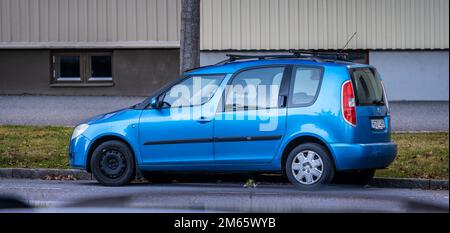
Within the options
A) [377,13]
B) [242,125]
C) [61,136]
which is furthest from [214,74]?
[377,13]

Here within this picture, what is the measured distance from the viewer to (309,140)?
1101cm

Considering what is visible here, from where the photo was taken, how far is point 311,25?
23578 millimetres

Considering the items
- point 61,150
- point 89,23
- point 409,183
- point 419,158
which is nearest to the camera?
point 409,183

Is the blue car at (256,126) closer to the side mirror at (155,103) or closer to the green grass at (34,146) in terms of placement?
the side mirror at (155,103)

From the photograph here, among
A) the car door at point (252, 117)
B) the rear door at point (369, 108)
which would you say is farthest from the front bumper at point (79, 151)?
the rear door at point (369, 108)

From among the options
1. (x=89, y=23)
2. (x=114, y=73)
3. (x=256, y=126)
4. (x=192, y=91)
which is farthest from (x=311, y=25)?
(x=256, y=126)

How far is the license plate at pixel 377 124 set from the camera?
11.1 meters

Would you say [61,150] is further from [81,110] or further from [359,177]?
[81,110]

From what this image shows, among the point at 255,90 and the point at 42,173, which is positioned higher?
the point at 255,90

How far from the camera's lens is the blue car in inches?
427

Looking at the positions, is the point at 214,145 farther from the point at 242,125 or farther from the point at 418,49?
the point at 418,49

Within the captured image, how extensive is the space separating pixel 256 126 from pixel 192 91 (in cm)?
108

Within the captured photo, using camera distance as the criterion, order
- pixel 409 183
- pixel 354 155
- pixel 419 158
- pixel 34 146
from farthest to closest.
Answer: pixel 34 146 < pixel 419 158 < pixel 409 183 < pixel 354 155

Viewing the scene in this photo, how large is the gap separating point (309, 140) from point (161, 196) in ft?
25.4
